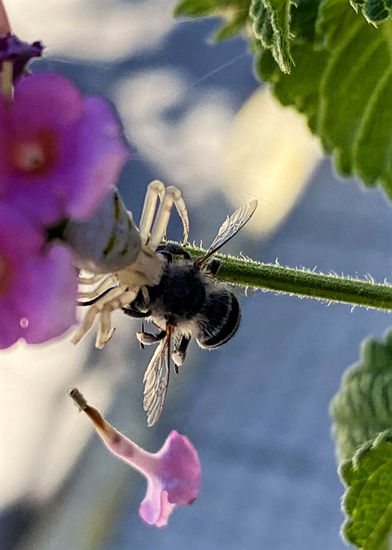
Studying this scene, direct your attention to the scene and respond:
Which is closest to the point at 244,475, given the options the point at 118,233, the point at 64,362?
the point at 64,362

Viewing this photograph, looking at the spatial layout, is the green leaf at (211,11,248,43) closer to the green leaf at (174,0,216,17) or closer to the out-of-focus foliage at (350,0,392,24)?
the green leaf at (174,0,216,17)

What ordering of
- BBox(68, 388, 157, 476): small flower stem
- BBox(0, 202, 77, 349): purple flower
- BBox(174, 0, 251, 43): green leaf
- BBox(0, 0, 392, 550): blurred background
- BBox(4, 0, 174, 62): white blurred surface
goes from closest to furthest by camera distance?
BBox(0, 202, 77, 349): purple flower → BBox(68, 388, 157, 476): small flower stem → BBox(174, 0, 251, 43): green leaf → BBox(4, 0, 174, 62): white blurred surface → BBox(0, 0, 392, 550): blurred background

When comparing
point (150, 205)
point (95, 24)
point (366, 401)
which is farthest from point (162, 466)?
point (95, 24)

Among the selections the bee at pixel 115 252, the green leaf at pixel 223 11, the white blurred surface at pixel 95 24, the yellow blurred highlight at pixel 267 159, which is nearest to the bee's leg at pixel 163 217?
the bee at pixel 115 252

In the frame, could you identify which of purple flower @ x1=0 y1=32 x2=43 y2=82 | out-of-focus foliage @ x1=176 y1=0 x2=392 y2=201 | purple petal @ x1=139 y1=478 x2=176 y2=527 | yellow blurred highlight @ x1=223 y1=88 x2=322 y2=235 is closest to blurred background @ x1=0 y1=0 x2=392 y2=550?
yellow blurred highlight @ x1=223 y1=88 x2=322 y2=235

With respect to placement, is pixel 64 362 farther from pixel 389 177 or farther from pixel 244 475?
pixel 389 177

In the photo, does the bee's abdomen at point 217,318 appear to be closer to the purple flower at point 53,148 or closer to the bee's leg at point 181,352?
the bee's leg at point 181,352
